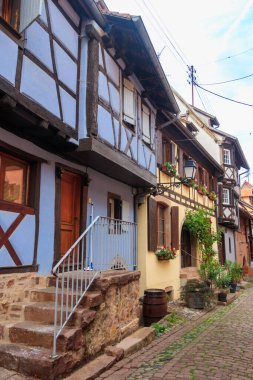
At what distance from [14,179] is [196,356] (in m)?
4.08

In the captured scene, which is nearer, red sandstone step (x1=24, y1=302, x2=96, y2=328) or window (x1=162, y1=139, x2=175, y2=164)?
red sandstone step (x1=24, y1=302, x2=96, y2=328)

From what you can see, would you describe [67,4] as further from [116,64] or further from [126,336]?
[126,336]

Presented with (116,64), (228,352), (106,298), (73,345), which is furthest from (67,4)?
(228,352)

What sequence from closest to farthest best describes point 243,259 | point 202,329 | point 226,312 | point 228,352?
1. point 228,352
2. point 202,329
3. point 226,312
4. point 243,259

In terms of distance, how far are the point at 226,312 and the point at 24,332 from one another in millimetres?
7160

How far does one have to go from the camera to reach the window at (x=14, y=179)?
18.3 feet

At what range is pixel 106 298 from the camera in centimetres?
563

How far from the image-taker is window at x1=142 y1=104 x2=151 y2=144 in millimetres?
9625

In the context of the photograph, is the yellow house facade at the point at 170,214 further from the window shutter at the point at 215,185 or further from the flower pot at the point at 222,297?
A: the window shutter at the point at 215,185

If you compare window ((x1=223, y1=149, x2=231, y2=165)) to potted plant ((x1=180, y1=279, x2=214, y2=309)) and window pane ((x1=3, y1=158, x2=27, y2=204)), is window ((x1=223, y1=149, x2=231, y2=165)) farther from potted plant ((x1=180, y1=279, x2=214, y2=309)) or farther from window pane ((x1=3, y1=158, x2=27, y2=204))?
window pane ((x1=3, y1=158, x2=27, y2=204))

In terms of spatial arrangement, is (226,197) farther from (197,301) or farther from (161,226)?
(197,301)

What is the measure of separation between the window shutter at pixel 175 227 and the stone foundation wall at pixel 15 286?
6.59m

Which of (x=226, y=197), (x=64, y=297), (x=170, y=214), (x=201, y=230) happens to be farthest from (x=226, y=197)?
(x=64, y=297)

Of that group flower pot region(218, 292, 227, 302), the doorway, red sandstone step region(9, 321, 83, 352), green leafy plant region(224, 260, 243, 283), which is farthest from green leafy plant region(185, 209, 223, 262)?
red sandstone step region(9, 321, 83, 352)
